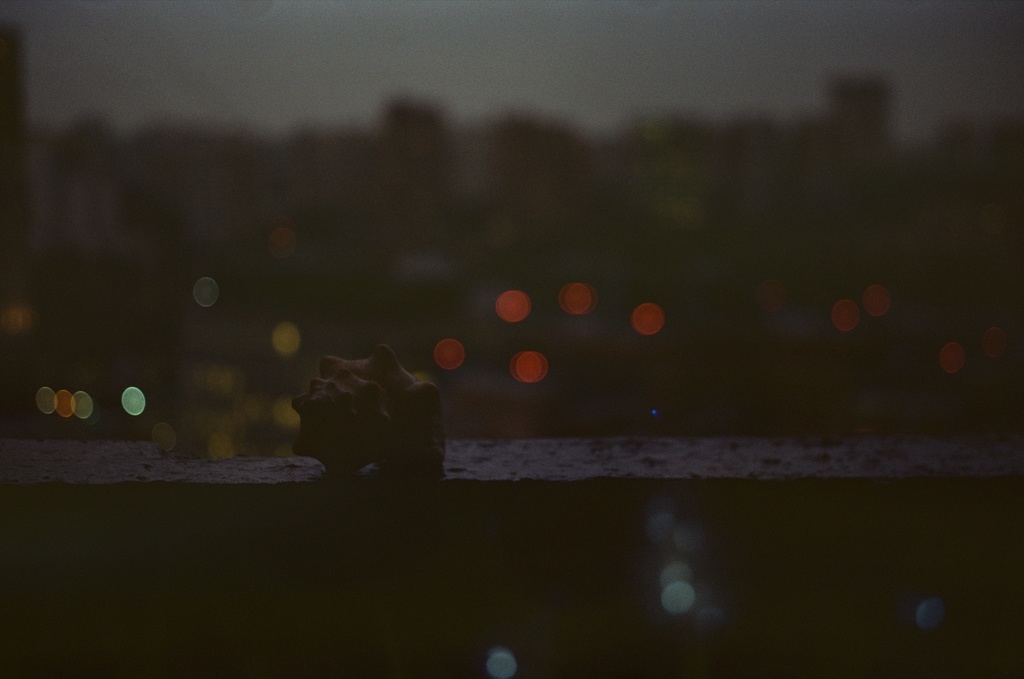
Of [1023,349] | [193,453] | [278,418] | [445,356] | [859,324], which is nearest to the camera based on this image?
[193,453]

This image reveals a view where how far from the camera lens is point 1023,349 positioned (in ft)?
30.7

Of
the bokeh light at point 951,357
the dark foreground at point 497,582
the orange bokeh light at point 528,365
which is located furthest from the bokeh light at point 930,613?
the orange bokeh light at point 528,365

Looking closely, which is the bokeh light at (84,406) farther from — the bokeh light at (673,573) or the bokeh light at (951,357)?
the bokeh light at (951,357)

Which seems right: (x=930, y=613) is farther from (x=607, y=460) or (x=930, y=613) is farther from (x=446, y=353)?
(x=446, y=353)

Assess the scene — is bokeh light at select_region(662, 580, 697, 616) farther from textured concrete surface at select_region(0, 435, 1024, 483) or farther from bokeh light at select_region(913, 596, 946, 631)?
bokeh light at select_region(913, 596, 946, 631)

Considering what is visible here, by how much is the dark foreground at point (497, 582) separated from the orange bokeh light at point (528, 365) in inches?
379

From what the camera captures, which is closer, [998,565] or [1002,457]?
[998,565]

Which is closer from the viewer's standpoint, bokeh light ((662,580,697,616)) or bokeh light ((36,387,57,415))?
bokeh light ((662,580,697,616))

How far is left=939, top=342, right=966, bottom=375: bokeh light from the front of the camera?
909 centimetres

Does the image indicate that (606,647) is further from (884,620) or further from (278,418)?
(278,418)

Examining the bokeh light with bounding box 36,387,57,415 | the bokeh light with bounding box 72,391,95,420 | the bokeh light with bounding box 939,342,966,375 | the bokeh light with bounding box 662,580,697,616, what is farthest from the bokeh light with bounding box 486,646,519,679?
the bokeh light with bounding box 939,342,966,375

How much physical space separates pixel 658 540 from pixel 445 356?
11.1 m

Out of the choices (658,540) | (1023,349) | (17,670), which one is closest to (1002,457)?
(658,540)

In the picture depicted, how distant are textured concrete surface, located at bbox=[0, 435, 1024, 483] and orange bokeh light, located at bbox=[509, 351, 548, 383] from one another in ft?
30.6
